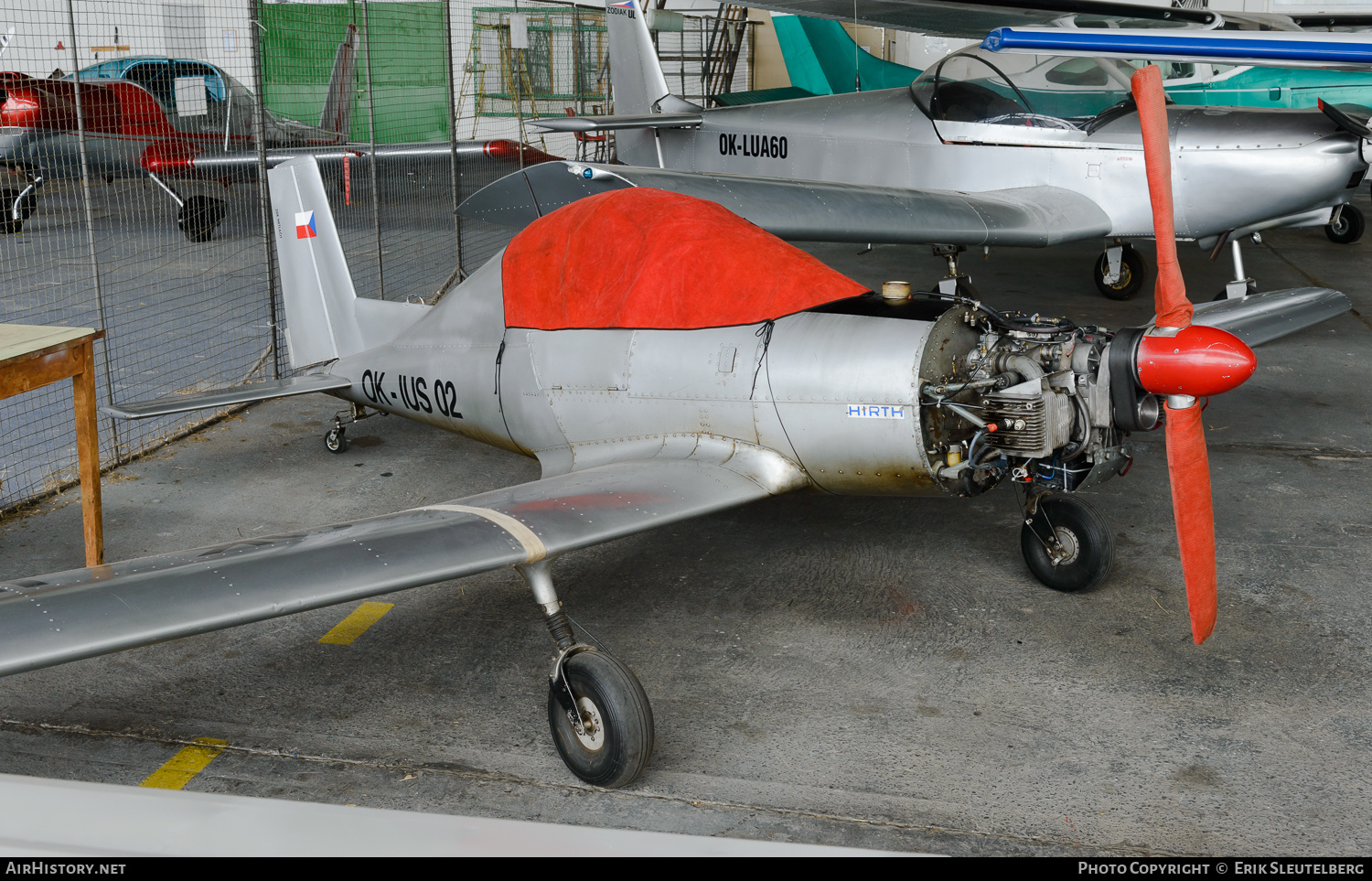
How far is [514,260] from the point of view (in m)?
4.61

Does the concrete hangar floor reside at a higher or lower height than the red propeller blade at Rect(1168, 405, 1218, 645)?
lower

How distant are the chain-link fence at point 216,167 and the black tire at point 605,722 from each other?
3585mm

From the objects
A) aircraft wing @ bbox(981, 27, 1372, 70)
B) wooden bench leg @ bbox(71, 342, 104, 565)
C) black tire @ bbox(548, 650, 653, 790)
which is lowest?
black tire @ bbox(548, 650, 653, 790)

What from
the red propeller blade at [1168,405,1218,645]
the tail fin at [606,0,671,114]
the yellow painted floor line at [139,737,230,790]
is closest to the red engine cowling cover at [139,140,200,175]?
the tail fin at [606,0,671,114]

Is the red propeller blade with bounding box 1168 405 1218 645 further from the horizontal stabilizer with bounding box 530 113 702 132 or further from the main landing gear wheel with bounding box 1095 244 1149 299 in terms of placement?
the horizontal stabilizer with bounding box 530 113 702 132

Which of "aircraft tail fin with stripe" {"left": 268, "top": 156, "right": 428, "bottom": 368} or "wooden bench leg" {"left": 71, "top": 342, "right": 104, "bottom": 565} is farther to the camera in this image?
"aircraft tail fin with stripe" {"left": 268, "top": 156, "right": 428, "bottom": 368}

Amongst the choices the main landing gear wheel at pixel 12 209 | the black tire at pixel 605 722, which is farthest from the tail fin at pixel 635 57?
the black tire at pixel 605 722

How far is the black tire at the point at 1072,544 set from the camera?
4.11 m

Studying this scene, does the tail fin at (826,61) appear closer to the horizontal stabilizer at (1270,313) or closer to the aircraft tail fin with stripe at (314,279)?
the horizontal stabilizer at (1270,313)

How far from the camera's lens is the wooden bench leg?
13.9 ft

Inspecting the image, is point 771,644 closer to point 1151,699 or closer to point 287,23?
point 1151,699

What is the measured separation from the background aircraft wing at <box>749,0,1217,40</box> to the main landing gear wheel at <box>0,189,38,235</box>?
864 cm

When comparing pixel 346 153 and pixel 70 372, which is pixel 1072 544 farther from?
pixel 346 153

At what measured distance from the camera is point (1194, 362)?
335 cm
